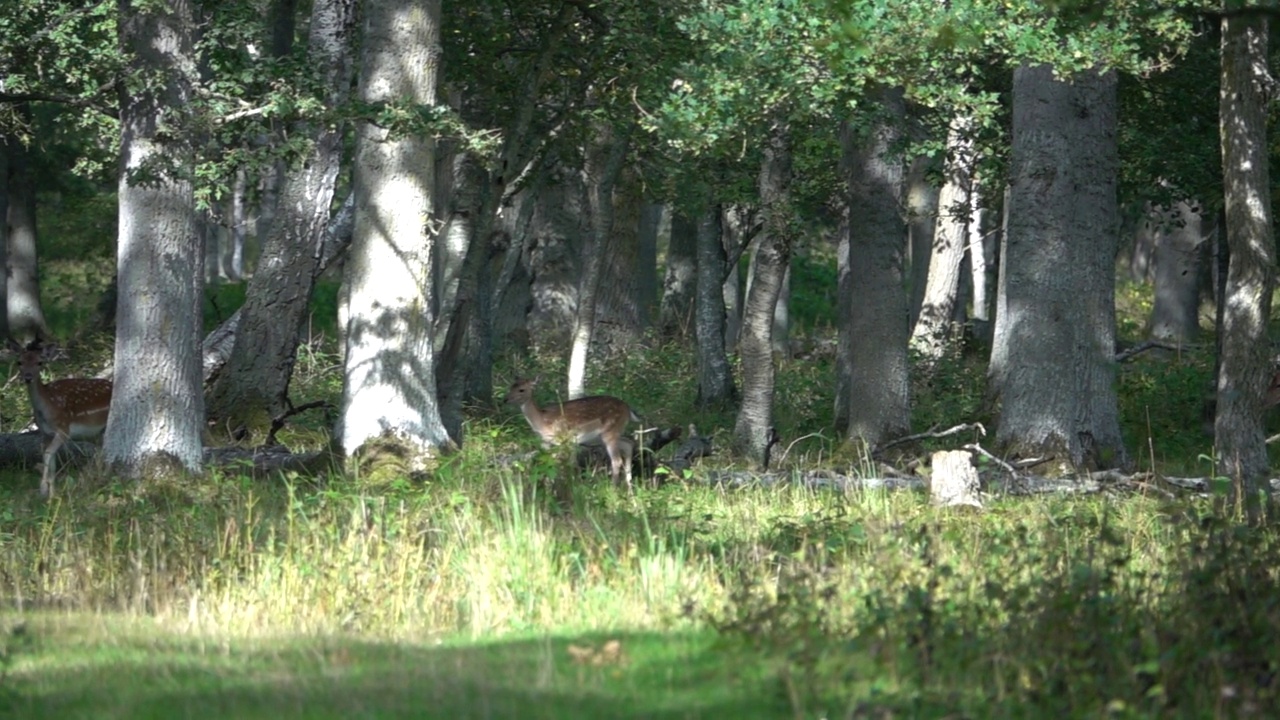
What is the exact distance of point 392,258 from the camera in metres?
15.9

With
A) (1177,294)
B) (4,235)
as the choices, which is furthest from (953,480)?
(4,235)

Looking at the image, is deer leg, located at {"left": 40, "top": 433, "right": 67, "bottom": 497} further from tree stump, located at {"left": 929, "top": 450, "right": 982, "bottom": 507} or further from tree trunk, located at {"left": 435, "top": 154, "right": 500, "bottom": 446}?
tree stump, located at {"left": 929, "top": 450, "right": 982, "bottom": 507}

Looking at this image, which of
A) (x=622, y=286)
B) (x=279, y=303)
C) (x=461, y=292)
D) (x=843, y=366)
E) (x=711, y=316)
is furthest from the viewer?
(x=622, y=286)

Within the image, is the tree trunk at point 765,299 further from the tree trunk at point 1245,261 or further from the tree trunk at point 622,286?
→ the tree trunk at point 622,286

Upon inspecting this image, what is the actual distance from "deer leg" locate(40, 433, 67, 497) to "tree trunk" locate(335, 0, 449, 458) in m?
2.56

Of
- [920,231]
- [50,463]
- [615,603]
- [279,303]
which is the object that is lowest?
[615,603]

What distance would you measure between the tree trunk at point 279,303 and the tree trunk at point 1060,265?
784cm

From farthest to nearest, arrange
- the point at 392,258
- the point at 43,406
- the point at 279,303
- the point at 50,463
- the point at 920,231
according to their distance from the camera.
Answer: the point at 920,231
the point at 279,303
the point at 43,406
the point at 50,463
the point at 392,258

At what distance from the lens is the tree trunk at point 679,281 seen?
34438mm

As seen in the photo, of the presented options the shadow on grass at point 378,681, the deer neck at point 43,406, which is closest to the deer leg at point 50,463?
the deer neck at point 43,406

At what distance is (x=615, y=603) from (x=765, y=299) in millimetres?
8987

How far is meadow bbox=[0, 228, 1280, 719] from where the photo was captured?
7793mm

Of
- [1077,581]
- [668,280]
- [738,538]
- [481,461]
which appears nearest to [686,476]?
[481,461]

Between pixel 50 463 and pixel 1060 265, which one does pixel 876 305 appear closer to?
pixel 1060 265
